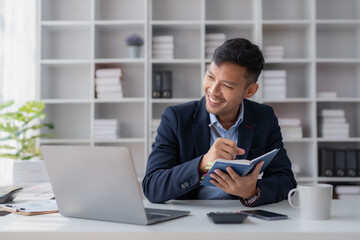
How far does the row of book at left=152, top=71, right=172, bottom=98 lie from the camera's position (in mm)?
3742

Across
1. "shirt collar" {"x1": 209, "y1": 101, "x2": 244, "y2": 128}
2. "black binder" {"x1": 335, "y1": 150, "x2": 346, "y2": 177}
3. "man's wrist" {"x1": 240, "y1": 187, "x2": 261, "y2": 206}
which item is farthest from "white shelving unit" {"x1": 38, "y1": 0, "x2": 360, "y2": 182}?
"man's wrist" {"x1": 240, "y1": 187, "x2": 261, "y2": 206}

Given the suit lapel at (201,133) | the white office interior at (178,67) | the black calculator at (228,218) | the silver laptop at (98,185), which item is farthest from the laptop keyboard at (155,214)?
the white office interior at (178,67)

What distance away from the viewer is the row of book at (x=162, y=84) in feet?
12.3

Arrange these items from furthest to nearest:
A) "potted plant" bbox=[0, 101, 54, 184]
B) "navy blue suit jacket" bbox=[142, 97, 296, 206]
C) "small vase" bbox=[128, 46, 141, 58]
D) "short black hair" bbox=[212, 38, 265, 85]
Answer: "small vase" bbox=[128, 46, 141, 58]
"potted plant" bbox=[0, 101, 54, 184]
"short black hair" bbox=[212, 38, 265, 85]
"navy blue suit jacket" bbox=[142, 97, 296, 206]

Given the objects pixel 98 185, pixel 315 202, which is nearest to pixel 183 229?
pixel 98 185

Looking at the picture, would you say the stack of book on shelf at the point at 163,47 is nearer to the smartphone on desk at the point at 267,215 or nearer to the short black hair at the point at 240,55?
the short black hair at the point at 240,55

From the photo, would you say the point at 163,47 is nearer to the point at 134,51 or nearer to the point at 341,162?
the point at 134,51

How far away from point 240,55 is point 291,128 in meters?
2.12

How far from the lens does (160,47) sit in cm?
379

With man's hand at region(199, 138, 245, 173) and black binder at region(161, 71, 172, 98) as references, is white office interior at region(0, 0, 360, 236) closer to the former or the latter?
black binder at region(161, 71, 172, 98)

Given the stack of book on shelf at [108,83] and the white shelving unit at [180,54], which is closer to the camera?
the stack of book on shelf at [108,83]

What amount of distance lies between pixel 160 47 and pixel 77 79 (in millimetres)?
877

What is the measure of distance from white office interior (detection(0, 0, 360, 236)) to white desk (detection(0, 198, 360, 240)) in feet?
8.33

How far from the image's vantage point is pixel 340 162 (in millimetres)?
3705
